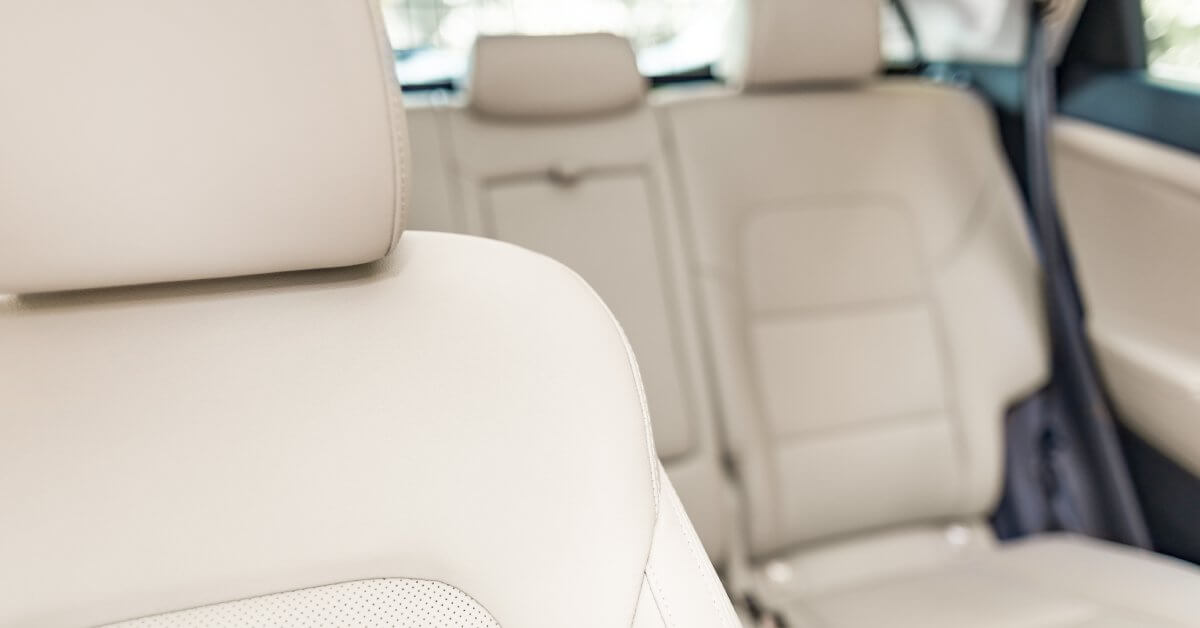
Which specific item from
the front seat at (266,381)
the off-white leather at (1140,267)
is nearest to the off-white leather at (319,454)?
the front seat at (266,381)

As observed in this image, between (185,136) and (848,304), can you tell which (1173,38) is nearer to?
(848,304)

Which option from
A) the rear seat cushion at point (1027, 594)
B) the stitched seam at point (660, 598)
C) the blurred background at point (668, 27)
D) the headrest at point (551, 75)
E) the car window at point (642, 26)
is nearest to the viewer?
the stitched seam at point (660, 598)

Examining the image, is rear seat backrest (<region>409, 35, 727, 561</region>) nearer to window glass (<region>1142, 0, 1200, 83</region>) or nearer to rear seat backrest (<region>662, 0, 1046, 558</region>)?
rear seat backrest (<region>662, 0, 1046, 558</region>)

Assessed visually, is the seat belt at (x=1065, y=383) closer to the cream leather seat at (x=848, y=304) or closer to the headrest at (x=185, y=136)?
the cream leather seat at (x=848, y=304)

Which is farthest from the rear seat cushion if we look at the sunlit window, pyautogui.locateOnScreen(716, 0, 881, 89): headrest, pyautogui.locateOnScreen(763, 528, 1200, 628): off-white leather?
the sunlit window

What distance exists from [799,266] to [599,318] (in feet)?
3.05

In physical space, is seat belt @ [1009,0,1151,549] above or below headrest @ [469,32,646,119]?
below

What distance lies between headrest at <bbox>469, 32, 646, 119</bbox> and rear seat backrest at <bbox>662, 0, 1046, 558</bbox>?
143 mm

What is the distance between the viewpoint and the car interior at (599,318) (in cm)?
66

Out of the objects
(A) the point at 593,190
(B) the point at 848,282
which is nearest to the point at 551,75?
(A) the point at 593,190

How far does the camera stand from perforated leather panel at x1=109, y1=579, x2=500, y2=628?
0.67m

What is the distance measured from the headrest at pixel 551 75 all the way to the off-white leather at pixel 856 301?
0.48 ft

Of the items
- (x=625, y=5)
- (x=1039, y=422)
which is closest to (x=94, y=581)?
(x=625, y=5)

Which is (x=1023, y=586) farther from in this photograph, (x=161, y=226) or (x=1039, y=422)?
(x=161, y=226)
